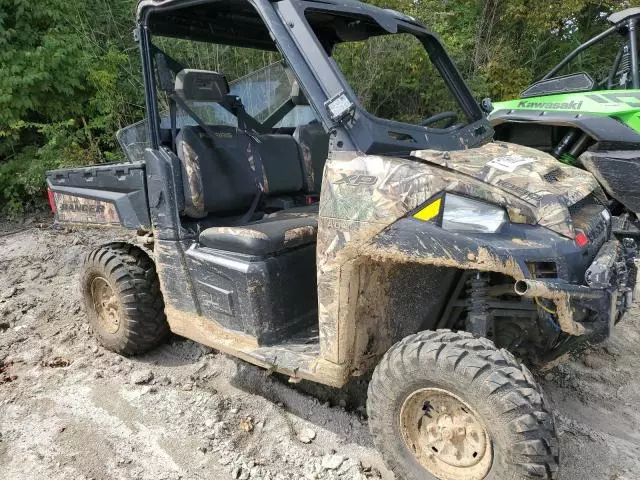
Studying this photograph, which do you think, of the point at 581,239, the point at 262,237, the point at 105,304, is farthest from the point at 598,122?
the point at 105,304

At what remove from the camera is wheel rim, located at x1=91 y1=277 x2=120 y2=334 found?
3.88 meters

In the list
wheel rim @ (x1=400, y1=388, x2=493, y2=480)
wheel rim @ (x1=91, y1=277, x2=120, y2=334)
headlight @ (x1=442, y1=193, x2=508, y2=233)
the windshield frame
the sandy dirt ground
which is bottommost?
the sandy dirt ground

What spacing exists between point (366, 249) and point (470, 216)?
0.44 metres

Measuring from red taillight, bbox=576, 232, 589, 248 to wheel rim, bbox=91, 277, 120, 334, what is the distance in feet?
9.67

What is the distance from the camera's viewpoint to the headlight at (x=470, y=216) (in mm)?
2149

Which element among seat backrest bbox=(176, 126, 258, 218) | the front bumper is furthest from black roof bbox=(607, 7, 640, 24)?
the front bumper

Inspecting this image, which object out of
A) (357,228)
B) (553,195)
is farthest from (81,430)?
(553,195)

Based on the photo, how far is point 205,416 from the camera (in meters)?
3.12

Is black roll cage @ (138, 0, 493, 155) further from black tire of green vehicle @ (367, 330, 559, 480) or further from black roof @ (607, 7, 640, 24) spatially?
black roof @ (607, 7, 640, 24)

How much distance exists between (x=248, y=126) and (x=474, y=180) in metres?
2.19

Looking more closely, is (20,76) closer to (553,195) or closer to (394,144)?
(394,144)

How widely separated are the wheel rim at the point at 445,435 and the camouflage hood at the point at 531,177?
0.82 meters

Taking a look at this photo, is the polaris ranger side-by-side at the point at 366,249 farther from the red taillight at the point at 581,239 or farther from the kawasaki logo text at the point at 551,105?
the kawasaki logo text at the point at 551,105

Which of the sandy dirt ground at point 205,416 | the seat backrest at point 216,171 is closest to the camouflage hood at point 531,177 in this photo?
the sandy dirt ground at point 205,416
